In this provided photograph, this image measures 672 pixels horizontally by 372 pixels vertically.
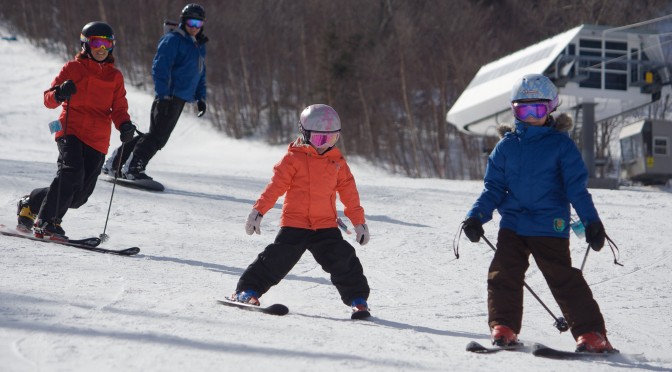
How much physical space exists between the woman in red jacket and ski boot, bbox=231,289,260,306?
2.09 meters

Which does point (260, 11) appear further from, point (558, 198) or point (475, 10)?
point (558, 198)

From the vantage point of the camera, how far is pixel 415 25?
144ft

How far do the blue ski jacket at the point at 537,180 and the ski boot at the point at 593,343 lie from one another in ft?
1.66

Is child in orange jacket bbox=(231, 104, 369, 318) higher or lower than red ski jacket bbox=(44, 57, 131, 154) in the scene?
lower

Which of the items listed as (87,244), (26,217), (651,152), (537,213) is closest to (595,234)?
(537,213)

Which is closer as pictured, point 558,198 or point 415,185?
point 558,198

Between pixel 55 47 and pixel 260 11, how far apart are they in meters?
9.23

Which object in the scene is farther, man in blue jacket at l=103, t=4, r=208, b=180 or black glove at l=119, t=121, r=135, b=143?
man in blue jacket at l=103, t=4, r=208, b=180

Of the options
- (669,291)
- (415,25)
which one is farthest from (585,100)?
(415,25)

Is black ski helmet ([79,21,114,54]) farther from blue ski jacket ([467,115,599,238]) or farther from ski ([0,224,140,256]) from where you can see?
blue ski jacket ([467,115,599,238])

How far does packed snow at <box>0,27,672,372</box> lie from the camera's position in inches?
152

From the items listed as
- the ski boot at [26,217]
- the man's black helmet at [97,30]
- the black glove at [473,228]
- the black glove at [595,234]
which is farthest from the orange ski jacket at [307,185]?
the ski boot at [26,217]

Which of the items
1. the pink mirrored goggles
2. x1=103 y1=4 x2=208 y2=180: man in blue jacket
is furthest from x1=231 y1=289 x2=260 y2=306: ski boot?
x1=103 y1=4 x2=208 y2=180: man in blue jacket

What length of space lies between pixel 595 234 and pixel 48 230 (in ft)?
13.2
